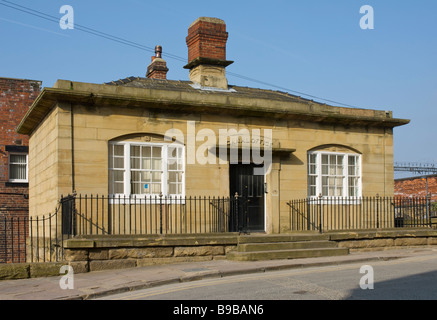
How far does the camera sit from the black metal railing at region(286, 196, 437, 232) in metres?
17.5

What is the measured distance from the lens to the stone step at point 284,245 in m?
14.2

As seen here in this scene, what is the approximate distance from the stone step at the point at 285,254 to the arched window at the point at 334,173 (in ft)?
11.2

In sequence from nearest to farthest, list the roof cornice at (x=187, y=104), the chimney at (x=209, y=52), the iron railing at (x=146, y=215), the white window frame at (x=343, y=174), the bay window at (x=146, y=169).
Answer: the iron railing at (x=146, y=215) < the roof cornice at (x=187, y=104) < the bay window at (x=146, y=169) < the white window frame at (x=343, y=174) < the chimney at (x=209, y=52)

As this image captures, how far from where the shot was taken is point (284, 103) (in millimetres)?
17438

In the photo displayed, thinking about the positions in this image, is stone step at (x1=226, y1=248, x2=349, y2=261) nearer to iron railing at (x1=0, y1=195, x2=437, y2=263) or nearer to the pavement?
the pavement

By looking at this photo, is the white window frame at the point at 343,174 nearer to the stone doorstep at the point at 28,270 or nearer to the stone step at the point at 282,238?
the stone step at the point at 282,238

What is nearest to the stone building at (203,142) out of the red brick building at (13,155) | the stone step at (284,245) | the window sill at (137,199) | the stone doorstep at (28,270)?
the window sill at (137,199)

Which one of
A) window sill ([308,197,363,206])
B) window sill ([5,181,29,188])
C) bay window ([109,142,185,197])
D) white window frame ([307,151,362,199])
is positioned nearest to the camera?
bay window ([109,142,185,197])

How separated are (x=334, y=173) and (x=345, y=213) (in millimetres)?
1378

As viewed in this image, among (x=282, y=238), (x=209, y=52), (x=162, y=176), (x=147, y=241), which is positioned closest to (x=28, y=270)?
(x=147, y=241)

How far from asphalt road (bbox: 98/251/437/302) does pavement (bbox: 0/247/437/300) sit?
1.00 feet

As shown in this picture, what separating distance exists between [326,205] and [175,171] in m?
5.34

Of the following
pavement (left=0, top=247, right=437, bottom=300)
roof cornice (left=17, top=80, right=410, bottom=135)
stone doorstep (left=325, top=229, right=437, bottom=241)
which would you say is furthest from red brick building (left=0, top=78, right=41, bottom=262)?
stone doorstep (left=325, top=229, right=437, bottom=241)
